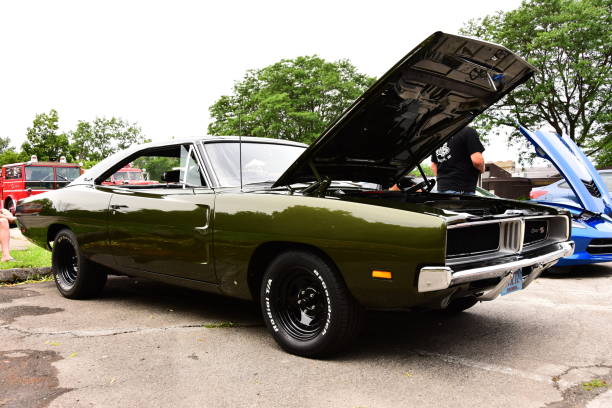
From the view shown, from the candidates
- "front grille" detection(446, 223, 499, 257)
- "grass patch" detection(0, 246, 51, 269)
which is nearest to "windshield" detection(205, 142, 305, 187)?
"front grille" detection(446, 223, 499, 257)

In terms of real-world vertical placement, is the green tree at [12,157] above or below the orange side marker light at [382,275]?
above

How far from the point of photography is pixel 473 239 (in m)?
3.09

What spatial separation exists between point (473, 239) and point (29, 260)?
5.84 meters

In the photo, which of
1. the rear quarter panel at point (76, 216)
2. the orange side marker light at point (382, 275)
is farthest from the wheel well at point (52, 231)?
the orange side marker light at point (382, 275)

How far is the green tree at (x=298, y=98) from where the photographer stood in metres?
34.4

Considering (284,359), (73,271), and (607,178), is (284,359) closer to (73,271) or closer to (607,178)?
(73,271)

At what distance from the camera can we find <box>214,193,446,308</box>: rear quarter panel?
277 cm

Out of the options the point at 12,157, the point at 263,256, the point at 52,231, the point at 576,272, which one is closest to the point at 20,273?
the point at 52,231

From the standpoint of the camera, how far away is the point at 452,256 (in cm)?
296

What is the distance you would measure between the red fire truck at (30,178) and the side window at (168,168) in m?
13.5

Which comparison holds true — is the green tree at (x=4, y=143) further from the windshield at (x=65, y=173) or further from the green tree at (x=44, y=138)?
the windshield at (x=65, y=173)

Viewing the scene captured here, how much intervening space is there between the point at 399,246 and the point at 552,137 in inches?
149

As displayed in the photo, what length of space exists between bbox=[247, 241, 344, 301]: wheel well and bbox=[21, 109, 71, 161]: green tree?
38.8 meters

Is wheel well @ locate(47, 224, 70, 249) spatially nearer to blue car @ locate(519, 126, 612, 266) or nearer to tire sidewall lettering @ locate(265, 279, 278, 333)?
tire sidewall lettering @ locate(265, 279, 278, 333)
